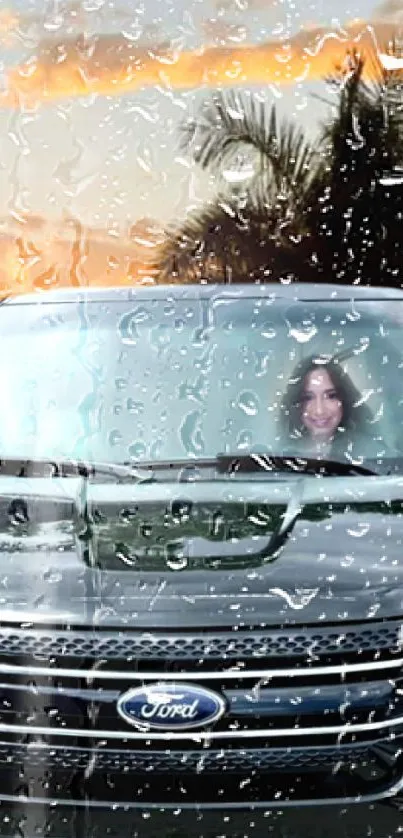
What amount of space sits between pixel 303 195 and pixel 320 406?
0.66 meters

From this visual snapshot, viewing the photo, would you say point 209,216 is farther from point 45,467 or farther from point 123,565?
point 123,565

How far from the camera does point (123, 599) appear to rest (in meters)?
2.19

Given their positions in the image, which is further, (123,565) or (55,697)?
(123,565)

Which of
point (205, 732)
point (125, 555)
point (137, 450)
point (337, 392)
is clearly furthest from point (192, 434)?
point (205, 732)

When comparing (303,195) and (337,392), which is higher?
(303,195)

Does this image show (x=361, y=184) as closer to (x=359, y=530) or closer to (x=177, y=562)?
(x=359, y=530)

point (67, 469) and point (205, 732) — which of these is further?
point (67, 469)

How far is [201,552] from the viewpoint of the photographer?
2322 mm

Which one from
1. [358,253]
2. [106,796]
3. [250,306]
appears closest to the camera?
[106,796]

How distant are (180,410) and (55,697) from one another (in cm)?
82

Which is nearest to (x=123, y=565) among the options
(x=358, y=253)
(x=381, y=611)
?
(x=381, y=611)

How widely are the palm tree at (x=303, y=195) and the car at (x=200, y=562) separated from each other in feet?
0.36

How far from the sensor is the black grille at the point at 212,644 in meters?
2.10

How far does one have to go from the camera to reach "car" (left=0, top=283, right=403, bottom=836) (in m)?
2.06
